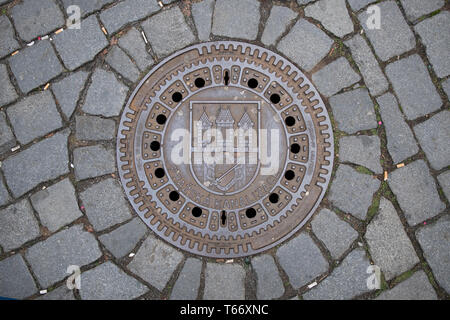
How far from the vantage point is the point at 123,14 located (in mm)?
3064

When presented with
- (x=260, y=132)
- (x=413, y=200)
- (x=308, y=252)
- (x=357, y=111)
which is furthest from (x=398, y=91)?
(x=308, y=252)

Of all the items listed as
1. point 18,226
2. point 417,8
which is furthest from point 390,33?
point 18,226

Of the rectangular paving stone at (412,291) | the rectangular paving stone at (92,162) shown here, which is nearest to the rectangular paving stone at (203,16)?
the rectangular paving stone at (92,162)

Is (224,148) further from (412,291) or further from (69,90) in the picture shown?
(412,291)

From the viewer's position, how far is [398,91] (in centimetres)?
301

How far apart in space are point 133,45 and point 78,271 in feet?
5.90

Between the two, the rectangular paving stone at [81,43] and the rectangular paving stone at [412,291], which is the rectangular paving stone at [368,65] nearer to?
the rectangular paving stone at [412,291]

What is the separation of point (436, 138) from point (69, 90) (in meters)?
2.89

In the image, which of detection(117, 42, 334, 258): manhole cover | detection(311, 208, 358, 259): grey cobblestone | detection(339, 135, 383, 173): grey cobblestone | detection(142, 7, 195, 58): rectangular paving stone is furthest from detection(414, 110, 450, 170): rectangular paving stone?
detection(142, 7, 195, 58): rectangular paving stone

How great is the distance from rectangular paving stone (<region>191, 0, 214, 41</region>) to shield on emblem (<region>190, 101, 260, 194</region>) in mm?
559

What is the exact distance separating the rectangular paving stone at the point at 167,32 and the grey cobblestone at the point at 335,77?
105cm

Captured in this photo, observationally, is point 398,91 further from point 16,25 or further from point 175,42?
point 16,25

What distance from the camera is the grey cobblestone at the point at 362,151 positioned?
2973mm

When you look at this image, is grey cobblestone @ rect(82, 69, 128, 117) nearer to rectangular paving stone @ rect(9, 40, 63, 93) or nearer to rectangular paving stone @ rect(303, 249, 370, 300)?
rectangular paving stone @ rect(9, 40, 63, 93)
